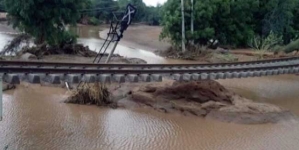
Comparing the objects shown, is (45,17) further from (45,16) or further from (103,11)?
(103,11)

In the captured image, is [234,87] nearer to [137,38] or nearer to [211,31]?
[211,31]

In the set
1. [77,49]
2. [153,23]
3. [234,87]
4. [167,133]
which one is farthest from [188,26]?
[153,23]

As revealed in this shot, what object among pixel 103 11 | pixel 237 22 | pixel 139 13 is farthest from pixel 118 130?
pixel 139 13

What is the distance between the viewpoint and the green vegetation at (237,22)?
25906 mm

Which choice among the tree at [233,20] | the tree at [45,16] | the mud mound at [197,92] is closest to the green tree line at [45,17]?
the tree at [45,16]

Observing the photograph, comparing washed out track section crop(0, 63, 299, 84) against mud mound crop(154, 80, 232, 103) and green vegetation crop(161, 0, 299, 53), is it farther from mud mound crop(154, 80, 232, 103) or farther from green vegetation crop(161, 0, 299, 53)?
green vegetation crop(161, 0, 299, 53)

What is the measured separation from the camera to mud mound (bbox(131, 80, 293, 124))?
36.6 ft

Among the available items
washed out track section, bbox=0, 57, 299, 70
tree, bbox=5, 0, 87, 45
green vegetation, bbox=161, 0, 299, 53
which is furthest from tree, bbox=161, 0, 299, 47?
washed out track section, bbox=0, 57, 299, 70

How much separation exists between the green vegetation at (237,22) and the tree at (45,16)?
682cm

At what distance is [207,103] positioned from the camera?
465 inches

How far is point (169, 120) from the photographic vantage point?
11.2 metres

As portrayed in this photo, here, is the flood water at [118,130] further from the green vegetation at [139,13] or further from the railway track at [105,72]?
the green vegetation at [139,13]

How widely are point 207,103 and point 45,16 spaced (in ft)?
41.6

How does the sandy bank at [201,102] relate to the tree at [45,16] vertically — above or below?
below
